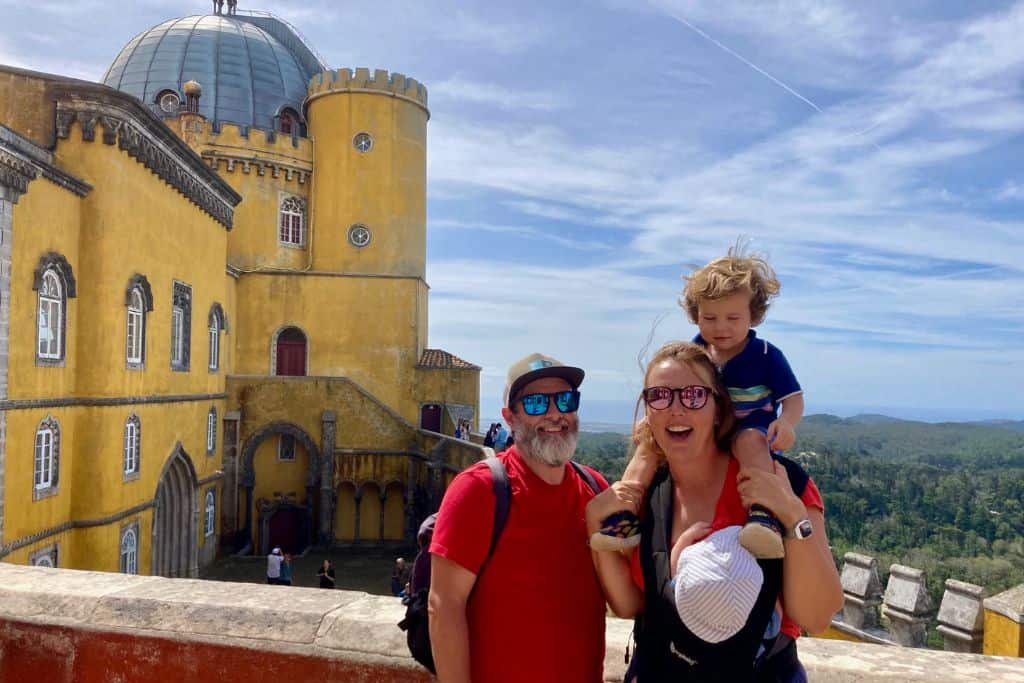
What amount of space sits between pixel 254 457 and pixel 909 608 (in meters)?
19.1

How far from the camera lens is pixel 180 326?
62.1 ft

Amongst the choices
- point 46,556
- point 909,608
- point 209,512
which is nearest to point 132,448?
point 46,556

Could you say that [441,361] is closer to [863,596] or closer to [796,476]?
[863,596]

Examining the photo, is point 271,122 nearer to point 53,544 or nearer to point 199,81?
point 199,81

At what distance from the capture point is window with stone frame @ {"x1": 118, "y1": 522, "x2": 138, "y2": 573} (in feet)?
51.0

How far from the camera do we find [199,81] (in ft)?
94.6

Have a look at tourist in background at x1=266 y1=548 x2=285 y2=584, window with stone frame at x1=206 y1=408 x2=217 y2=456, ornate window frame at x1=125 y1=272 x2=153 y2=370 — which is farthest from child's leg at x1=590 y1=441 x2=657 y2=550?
window with stone frame at x1=206 y1=408 x2=217 y2=456

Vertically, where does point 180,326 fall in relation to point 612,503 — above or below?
above

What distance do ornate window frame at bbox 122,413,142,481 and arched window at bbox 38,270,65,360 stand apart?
95.8 inches

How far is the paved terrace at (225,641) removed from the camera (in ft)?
8.95

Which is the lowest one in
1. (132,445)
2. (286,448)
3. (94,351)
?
(286,448)

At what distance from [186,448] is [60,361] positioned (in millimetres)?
6148

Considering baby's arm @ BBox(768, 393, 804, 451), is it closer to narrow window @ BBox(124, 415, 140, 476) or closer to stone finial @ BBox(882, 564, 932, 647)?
stone finial @ BBox(882, 564, 932, 647)

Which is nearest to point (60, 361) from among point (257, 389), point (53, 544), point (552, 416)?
point (53, 544)
